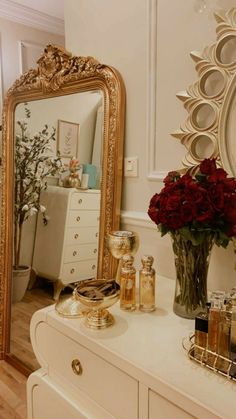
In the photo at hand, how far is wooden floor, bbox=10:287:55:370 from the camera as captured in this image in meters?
1.84

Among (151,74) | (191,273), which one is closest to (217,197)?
(191,273)

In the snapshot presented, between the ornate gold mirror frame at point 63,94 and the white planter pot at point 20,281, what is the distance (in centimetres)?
3

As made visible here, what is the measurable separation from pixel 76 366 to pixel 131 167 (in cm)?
85

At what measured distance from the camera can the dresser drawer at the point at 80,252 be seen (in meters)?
1.54

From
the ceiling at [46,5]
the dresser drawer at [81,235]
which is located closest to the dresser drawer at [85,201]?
the dresser drawer at [81,235]

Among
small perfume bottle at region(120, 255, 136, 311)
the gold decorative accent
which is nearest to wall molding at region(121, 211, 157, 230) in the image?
the gold decorative accent

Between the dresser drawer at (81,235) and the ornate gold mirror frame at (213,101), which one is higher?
the ornate gold mirror frame at (213,101)

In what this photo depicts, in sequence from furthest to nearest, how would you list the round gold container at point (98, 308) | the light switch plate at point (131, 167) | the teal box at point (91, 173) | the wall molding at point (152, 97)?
1. the teal box at point (91, 173)
2. the light switch plate at point (131, 167)
3. the wall molding at point (152, 97)
4. the round gold container at point (98, 308)

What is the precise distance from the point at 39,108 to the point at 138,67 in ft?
2.34

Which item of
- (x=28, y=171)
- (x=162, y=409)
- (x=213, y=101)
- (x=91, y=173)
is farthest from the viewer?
(x=28, y=171)

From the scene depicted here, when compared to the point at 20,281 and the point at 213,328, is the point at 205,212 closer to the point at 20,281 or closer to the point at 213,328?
the point at 213,328

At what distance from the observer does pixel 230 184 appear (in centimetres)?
82

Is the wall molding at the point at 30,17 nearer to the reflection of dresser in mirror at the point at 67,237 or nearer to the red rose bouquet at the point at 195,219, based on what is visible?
the reflection of dresser in mirror at the point at 67,237

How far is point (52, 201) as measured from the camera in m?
1.78
